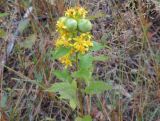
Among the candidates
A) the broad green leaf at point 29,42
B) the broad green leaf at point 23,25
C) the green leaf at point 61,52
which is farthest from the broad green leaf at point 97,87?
the broad green leaf at point 23,25

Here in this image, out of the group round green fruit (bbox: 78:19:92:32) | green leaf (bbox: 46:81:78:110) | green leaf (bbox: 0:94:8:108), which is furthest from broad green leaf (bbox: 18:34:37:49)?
round green fruit (bbox: 78:19:92:32)

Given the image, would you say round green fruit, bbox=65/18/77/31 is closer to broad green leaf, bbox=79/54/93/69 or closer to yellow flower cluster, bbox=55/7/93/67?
yellow flower cluster, bbox=55/7/93/67

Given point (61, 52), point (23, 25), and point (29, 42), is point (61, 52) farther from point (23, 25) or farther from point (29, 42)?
point (23, 25)

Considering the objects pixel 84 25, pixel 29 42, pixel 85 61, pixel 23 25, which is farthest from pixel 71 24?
pixel 23 25

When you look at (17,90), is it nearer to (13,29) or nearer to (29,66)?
(29,66)

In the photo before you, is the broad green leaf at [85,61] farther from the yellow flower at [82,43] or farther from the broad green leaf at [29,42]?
the broad green leaf at [29,42]

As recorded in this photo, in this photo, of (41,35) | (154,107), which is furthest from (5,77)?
(154,107)

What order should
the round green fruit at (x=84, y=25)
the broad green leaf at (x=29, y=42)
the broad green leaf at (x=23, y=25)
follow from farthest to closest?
1. the broad green leaf at (x=23, y=25)
2. the broad green leaf at (x=29, y=42)
3. the round green fruit at (x=84, y=25)

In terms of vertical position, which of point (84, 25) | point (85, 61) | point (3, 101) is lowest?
point (3, 101)
